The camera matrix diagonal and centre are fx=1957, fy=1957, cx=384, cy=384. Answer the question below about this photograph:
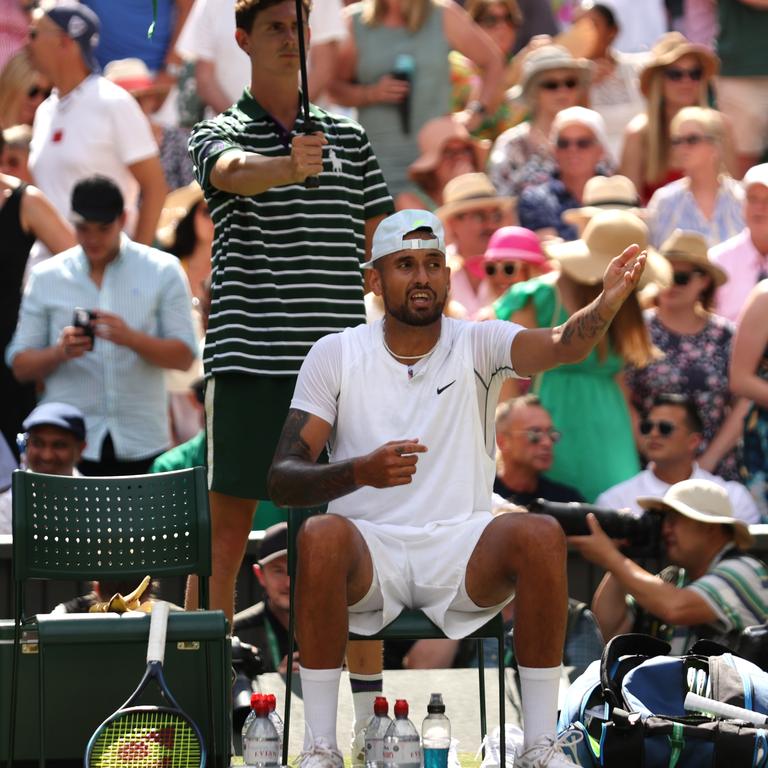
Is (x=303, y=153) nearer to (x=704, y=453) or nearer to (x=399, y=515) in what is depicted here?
(x=399, y=515)

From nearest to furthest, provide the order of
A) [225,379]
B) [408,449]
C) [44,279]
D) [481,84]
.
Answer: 1. [408,449]
2. [225,379]
3. [44,279]
4. [481,84]

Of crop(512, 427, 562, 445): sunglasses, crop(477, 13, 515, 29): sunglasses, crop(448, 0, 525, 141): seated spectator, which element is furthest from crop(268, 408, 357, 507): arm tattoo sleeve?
crop(477, 13, 515, 29): sunglasses

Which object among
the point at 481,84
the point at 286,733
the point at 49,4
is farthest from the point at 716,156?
the point at 286,733

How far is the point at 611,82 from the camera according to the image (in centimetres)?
1029

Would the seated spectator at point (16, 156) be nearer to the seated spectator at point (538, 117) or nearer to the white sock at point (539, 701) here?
the seated spectator at point (538, 117)

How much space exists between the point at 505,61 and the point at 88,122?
272cm

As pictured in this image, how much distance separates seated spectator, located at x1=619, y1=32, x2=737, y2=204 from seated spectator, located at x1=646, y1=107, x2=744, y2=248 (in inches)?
9.9

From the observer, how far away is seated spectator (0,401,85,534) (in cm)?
728

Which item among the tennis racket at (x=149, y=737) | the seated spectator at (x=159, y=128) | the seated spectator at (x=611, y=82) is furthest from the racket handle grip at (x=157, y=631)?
the seated spectator at (x=611, y=82)

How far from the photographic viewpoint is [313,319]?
18.6 ft

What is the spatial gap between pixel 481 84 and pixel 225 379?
4.80m

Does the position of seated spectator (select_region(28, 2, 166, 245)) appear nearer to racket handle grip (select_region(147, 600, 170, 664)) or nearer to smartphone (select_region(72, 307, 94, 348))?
smartphone (select_region(72, 307, 94, 348))

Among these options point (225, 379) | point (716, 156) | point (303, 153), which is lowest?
point (225, 379)

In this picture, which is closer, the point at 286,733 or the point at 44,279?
the point at 286,733
